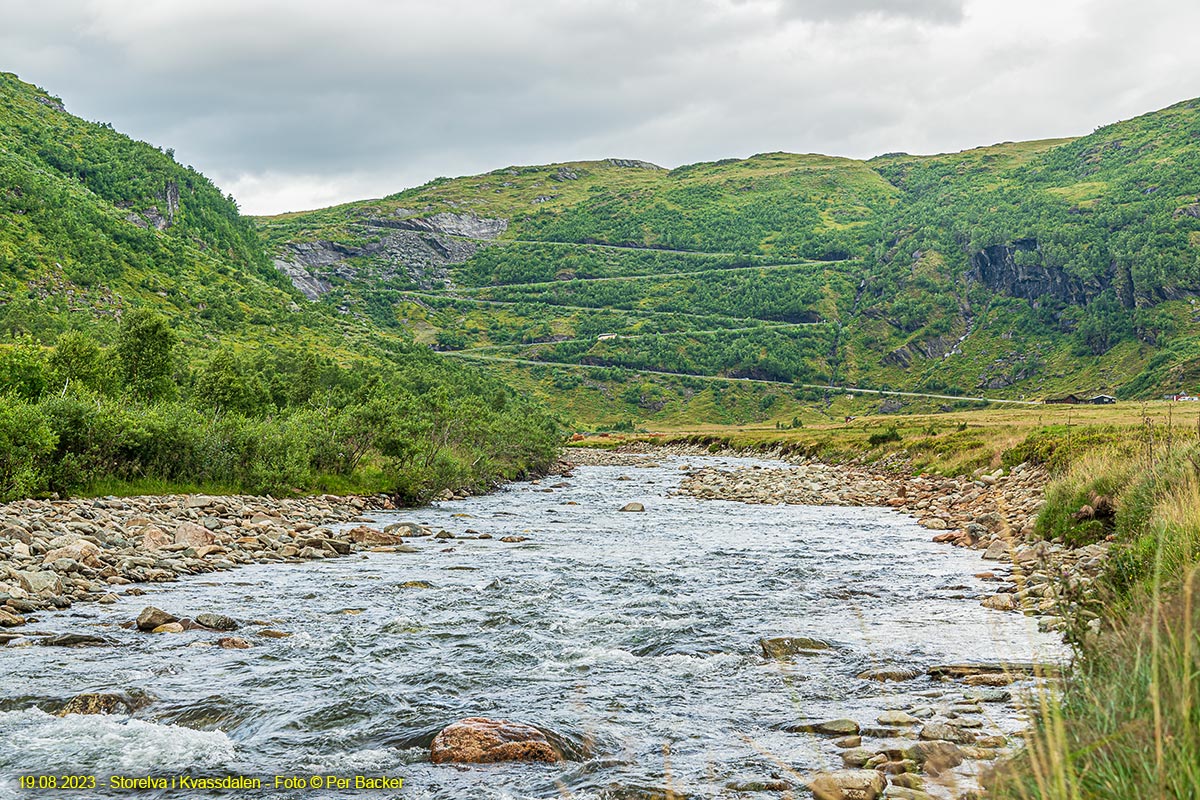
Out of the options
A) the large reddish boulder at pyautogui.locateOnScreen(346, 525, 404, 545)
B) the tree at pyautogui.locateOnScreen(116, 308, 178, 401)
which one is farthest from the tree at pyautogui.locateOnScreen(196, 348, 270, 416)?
the large reddish boulder at pyautogui.locateOnScreen(346, 525, 404, 545)

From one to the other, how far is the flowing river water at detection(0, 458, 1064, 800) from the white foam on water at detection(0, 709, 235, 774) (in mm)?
31

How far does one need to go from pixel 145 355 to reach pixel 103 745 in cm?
3571

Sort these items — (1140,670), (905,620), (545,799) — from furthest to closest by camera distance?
(905,620) < (545,799) < (1140,670)

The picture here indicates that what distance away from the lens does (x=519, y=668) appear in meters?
12.6

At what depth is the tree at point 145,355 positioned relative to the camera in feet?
131

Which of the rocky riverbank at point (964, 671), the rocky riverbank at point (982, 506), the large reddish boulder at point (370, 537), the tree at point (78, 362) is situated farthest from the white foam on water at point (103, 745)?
the tree at point (78, 362)

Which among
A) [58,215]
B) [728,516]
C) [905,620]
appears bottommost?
[728,516]

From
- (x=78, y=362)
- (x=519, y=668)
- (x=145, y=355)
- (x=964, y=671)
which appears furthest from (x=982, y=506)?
(x=145, y=355)

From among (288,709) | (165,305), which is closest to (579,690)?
(288,709)

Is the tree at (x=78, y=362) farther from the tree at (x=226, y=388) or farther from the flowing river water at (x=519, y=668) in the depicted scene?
the flowing river water at (x=519, y=668)

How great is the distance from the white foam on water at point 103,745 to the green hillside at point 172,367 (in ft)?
54.9

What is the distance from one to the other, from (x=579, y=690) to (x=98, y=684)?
6.11 m

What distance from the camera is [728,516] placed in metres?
36.3

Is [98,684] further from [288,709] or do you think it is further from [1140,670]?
[1140,670]
